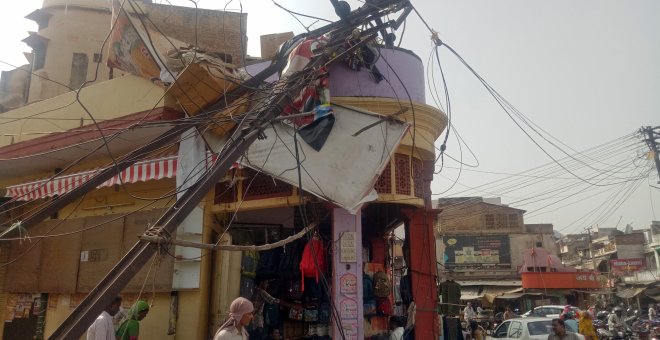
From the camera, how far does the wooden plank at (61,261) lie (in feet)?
32.7

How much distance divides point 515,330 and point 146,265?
11.2 metres

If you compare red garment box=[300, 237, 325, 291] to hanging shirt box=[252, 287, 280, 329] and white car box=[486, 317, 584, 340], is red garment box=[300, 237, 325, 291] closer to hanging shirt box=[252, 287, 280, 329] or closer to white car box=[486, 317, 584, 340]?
hanging shirt box=[252, 287, 280, 329]

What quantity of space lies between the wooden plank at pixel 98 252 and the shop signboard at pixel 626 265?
4872 cm

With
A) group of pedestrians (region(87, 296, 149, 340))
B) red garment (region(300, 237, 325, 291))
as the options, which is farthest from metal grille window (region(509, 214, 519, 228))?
group of pedestrians (region(87, 296, 149, 340))

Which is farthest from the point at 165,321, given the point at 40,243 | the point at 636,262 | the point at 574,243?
the point at 574,243

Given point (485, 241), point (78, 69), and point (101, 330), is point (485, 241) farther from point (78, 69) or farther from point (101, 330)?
point (101, 330)

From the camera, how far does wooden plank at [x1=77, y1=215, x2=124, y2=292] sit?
9648mm

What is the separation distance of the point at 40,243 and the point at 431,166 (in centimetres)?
898

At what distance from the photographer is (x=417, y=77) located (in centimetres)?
988

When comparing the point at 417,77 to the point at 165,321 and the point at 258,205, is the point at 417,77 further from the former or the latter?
the point at 165,321

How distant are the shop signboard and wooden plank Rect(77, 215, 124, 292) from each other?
4872cm

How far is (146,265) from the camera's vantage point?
29.2ft

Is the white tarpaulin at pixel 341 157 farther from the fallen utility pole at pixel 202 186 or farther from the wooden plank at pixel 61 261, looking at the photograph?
the wooden plank at pixel 61 261

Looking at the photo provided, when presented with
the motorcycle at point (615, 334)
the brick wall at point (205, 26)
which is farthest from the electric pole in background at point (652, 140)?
the brick wall at point (205, 26)
